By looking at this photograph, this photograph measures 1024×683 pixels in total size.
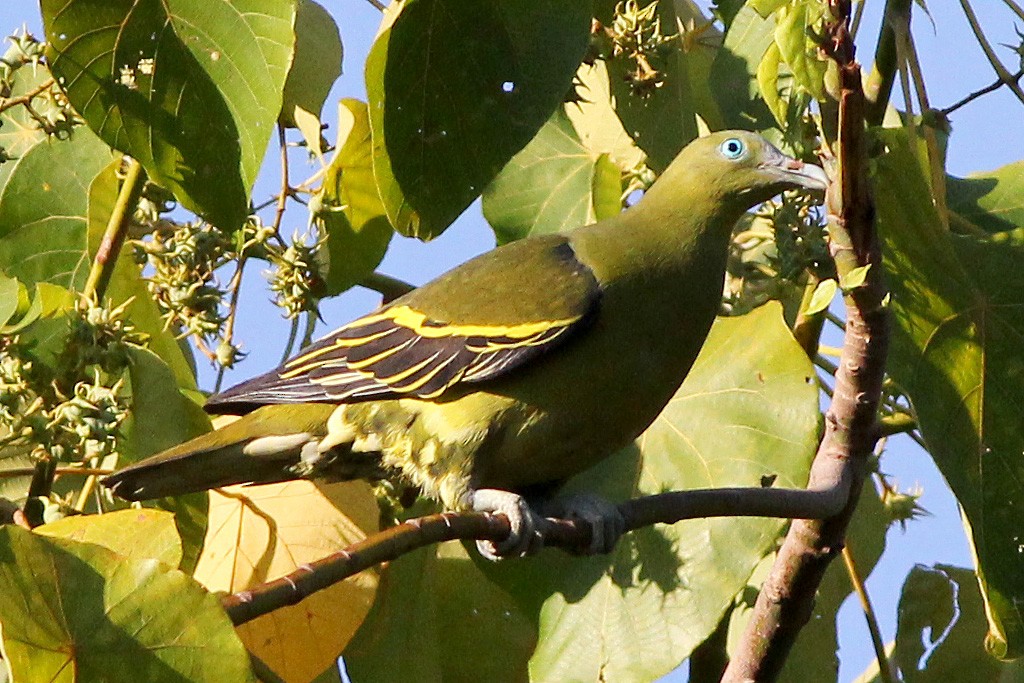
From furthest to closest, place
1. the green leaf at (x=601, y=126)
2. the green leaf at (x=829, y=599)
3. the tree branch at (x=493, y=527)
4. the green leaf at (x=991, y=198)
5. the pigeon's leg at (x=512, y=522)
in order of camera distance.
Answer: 1. the green leaf at (x=601, y=126)
2. the green leaf at (x=829, y=599)
3. the green leaf at (x=991, y=198)
4. the pigeon's leg at (x=512, y=522)
5. the tree branch at (x=493, y=527)

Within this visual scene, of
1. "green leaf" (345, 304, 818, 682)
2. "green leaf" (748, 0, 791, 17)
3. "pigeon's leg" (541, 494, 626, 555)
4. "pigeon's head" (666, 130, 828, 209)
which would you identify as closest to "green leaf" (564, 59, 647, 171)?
"pigeon's head" (666, 130, 828, 209)

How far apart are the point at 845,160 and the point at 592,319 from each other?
108 cm

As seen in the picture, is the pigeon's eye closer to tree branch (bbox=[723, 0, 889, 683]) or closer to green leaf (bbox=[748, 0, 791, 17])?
tree branch (bbox=[723, 0, 889, 683])

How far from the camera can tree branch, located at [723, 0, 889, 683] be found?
2.15 m

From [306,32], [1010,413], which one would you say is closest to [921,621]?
[1010,413]

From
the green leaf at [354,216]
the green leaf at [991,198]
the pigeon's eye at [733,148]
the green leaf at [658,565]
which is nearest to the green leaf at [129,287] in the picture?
the green leaf at [354,216]

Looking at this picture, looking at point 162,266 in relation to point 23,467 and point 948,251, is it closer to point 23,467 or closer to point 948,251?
point 23,467

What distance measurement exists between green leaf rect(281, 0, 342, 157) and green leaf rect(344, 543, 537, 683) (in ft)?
3.36

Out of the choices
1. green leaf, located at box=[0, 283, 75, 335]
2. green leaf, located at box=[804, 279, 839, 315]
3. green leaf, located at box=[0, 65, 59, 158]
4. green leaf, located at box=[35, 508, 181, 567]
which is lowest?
green leaf, located at box=[804, 279, 839, 315]

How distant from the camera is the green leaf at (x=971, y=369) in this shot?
282 centimetres

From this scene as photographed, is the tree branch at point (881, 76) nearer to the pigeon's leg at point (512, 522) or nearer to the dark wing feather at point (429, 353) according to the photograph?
the dark wing feather at point (429, 353)

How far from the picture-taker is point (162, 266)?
3170 mm

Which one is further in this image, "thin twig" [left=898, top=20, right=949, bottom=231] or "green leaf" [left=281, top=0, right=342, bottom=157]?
"green leaf" [left=281, top=0, right=342, bottom=157]

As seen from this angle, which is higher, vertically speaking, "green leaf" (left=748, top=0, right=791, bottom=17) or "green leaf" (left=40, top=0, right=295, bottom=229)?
"green leaf" (left=40, top=0, right=295, bottom=229)
